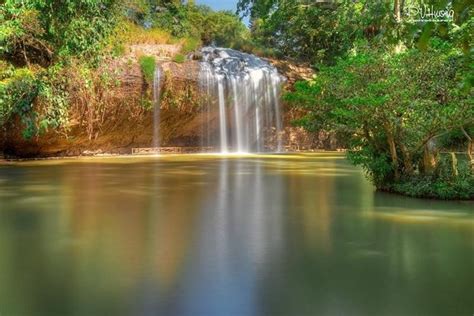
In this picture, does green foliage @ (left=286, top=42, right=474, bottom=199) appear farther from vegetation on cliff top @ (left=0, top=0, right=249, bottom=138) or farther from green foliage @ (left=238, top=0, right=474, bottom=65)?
vegetation on cliff top @ (left=0, top=0, right=249, bottom=138)

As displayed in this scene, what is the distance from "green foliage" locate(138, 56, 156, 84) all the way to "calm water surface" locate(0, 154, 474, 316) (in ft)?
34.7

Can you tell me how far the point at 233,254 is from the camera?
412 cm

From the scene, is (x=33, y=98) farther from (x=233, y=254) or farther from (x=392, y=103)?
(x=233, y=254)

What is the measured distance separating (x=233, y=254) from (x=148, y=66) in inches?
586

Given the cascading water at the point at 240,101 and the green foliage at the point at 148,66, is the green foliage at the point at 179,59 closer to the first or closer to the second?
the cascading water at the point at 240,101

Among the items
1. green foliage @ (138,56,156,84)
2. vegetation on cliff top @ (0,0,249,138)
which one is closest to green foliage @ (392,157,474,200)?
vegetation on cliff top @ (0,0,249,138)

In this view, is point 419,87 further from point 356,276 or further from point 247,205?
point 356,276

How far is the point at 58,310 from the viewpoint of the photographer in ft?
9.29

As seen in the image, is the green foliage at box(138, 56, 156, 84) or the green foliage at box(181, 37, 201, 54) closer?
the green foliage at box(138, 56, 156, 84)

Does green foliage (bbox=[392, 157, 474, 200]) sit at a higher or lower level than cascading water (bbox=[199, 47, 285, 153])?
lower

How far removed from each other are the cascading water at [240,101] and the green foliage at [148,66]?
2333 millimetres

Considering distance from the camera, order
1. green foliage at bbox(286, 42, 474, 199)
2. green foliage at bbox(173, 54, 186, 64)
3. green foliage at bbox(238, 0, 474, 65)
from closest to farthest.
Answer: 1. green foliage at bbox(286, 42, 474, 199)
2. green foliage at bbox(238, 0, 474, 65)
3. green foliage at bbox(173, 54, 186, 64)

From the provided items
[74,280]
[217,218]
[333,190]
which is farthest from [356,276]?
[333,190]

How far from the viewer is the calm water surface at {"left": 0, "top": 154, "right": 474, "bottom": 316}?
2.97 metres
